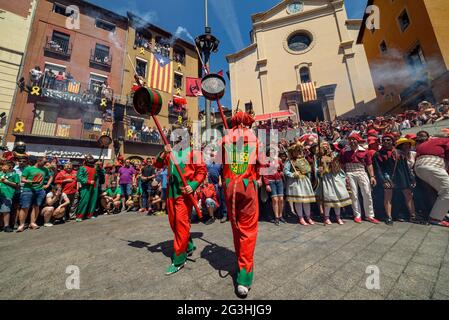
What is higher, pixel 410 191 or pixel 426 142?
pixel 426 142

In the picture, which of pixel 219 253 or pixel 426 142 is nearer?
pixel 219 253

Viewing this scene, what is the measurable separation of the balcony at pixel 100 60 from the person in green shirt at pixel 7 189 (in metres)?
16.3

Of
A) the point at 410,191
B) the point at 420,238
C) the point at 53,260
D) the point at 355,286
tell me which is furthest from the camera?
the point at 410,191

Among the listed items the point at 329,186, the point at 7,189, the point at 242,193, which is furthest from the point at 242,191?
the point at 7,189

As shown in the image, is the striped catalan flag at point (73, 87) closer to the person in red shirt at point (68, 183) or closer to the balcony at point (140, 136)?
the balcony at point (140, 136)

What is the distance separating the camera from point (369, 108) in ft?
65.9

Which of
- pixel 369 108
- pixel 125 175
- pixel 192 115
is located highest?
pixel 192 115

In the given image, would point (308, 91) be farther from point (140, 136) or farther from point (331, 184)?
point (331, 184)

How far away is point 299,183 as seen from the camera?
5.10 m

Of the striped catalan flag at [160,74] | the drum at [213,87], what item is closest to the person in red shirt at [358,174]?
the drum at [213,87]

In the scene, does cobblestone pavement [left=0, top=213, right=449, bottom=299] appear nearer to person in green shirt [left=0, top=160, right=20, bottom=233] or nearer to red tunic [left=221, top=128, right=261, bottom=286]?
red tunic [left=221, top=128, right=261, bottom=286]

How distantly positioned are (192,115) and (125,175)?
1644cm
